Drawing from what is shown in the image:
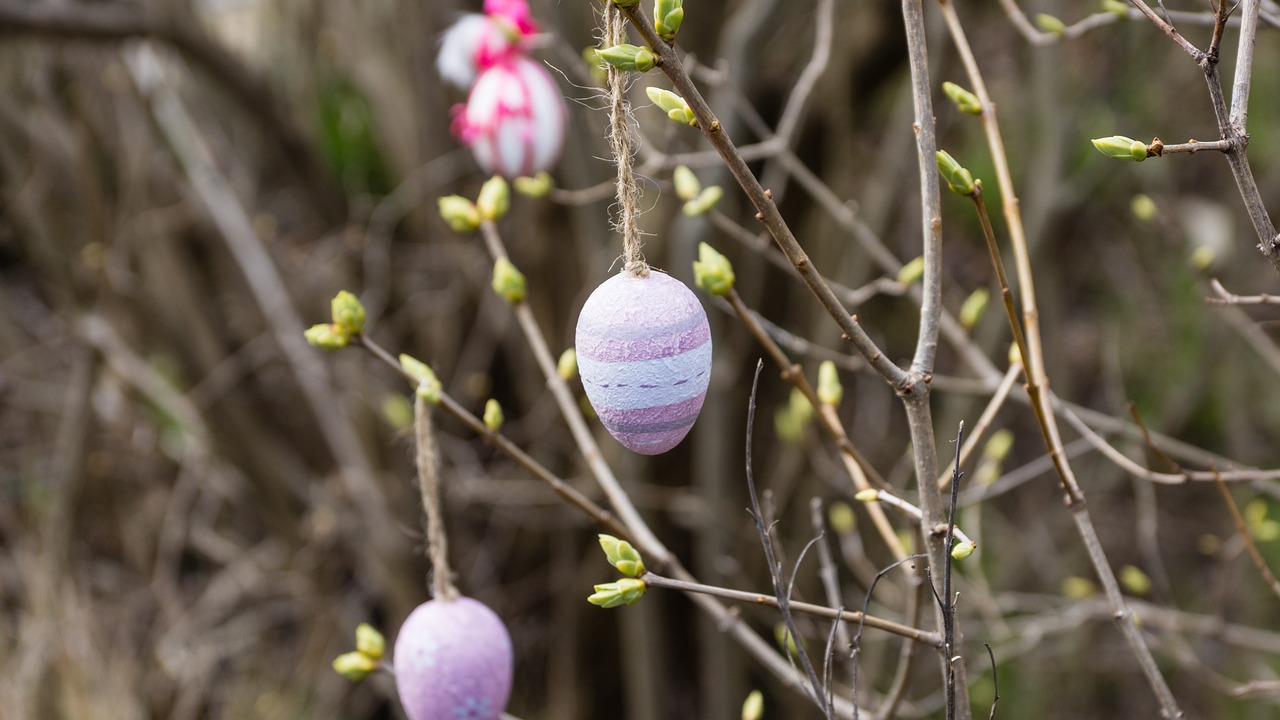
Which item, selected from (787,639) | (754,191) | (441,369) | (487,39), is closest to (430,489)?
(787,639)

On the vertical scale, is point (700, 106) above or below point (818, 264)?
above

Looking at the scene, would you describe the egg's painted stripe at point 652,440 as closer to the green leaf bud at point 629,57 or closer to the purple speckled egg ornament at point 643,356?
the purple speckled egg ornament at point 643,356

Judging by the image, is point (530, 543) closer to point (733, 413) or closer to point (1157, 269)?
point (733, 413)

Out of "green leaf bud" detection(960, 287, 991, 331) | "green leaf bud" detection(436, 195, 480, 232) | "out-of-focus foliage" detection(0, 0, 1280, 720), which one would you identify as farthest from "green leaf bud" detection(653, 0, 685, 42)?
"out-of-focus foliage" detection(0, 0, 1280, 720)

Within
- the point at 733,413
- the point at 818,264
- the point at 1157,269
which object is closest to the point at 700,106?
the point at 733,413

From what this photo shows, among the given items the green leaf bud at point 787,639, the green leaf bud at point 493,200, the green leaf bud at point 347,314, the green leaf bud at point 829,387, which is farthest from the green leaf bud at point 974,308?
the green leaf bud at point 347,314

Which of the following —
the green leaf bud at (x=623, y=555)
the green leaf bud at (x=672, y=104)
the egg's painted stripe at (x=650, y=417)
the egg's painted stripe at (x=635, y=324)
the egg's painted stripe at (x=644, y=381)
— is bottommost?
the green leaf bud at (x=623, y=555)
